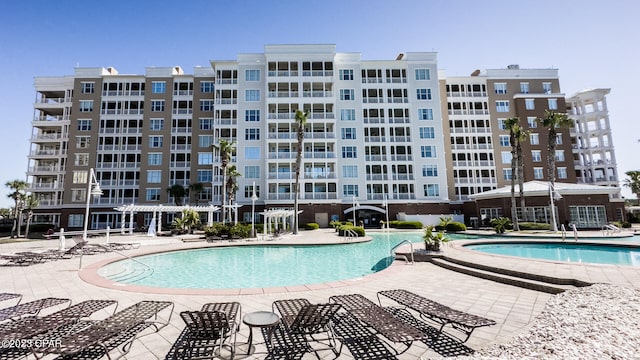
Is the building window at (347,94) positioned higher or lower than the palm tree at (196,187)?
higher

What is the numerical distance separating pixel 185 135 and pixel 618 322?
48931 mm

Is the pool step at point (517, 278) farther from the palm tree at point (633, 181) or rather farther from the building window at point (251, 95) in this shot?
the palm tree at point (633, 181)

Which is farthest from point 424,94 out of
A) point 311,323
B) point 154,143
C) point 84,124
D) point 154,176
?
point 84,124

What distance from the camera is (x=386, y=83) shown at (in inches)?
1722

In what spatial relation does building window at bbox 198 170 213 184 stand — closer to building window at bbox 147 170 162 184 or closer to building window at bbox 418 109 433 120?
building window at bbox 147 170 162 184

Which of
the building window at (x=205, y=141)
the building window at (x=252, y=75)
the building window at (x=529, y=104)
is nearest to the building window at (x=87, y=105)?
the building window at (x=205, y=141)

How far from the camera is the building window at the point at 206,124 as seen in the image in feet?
149

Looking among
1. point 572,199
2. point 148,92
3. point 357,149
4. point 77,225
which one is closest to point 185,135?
point 148,92

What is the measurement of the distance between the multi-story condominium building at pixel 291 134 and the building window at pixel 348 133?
156 millimetres

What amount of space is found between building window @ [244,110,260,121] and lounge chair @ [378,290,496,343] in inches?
1553

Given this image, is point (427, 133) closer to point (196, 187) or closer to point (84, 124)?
point (196, 187)

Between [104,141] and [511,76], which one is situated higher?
[511,76]

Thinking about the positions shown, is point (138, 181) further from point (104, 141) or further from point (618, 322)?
point (618, 322)

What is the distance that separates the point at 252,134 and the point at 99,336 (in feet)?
130
